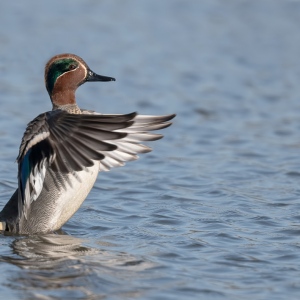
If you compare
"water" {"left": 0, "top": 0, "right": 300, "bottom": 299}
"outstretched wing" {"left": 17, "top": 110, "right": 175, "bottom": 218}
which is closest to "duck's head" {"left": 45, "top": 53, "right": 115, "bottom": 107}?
"outstretched wing" {"left": 17, "top": 110, "right": 175, "bottom": 218}

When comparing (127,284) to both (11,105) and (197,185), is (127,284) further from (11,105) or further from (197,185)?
(11,105)

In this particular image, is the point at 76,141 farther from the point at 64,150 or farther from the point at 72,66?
the point at 72,66

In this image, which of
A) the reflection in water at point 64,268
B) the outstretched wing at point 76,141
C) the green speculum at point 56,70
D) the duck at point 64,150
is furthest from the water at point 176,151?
the green speculum at point 56,70

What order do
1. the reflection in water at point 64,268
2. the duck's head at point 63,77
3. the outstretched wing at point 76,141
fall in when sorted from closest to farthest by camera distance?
the reflection in water at point 64,268 → the outstretched wing at point 76,141 → the duck's head at point 63,77

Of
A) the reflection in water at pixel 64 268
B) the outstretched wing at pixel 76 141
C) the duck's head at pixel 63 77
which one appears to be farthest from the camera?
the duck's head at pixel 63 77

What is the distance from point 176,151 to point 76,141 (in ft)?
12.6

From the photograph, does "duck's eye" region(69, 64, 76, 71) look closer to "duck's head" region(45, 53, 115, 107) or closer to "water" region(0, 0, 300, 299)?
"duck's head" region(45, 53, 115, 107)

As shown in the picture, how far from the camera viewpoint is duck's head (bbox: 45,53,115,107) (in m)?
7.10

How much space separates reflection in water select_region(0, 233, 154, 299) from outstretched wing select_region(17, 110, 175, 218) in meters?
0.41

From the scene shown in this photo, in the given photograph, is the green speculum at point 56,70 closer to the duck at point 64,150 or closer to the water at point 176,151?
the duck at point 64,150

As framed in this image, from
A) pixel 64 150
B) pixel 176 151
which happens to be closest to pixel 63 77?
pixel 64 150

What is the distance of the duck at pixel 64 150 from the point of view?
5805 mm

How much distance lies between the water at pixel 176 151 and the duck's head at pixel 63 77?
1018mm

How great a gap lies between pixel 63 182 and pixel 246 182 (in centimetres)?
249
